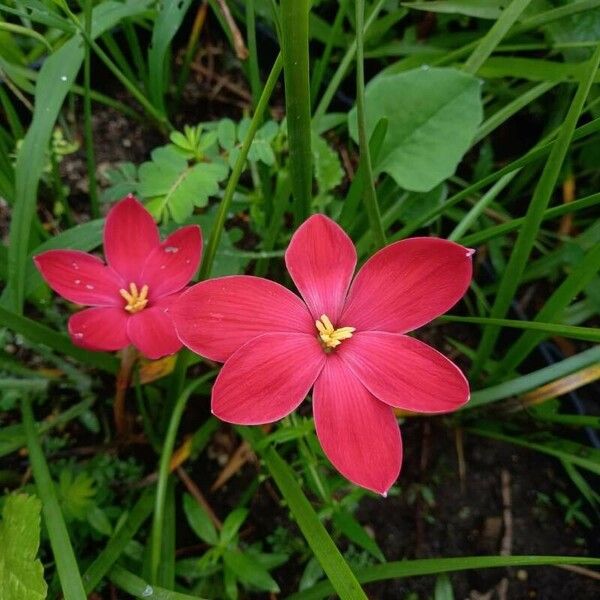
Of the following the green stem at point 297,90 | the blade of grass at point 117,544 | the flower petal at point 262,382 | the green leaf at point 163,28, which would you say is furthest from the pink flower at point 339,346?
the green leaf at point 163,28

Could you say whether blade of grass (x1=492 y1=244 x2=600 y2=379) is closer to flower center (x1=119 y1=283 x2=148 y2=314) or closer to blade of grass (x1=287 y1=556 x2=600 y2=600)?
blade of grass (x1=287 y1=556 x2=600 y2=600)

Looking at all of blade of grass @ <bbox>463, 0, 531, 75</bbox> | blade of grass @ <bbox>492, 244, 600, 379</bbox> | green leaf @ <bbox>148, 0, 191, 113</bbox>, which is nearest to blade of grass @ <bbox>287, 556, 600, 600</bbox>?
blade of grass @ <bbox>492, 244, 600, 379</bbox>

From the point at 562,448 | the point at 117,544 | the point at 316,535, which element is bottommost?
the point at 562,448

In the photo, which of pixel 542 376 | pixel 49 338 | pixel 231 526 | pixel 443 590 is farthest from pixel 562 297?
pixel 49 338

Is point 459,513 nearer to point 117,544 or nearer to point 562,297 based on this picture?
point 562,297

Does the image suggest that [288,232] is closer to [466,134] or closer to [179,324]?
[466,134]

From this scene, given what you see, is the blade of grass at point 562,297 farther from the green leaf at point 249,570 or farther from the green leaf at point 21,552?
the green leaf at point 21,552

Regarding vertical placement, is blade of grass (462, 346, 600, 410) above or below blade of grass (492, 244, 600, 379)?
below
